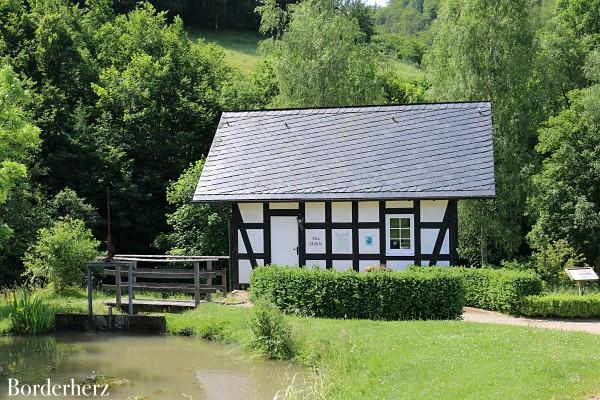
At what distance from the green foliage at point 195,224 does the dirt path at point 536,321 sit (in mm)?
9273

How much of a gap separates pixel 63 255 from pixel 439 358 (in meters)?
12.7

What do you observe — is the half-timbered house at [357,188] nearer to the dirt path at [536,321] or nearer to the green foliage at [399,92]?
the dirt path at [536,321]

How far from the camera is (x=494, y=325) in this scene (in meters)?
14.8

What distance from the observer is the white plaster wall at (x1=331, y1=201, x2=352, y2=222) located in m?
20.8

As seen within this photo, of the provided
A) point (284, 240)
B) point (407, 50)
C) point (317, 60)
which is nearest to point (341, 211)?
point (284, 240)

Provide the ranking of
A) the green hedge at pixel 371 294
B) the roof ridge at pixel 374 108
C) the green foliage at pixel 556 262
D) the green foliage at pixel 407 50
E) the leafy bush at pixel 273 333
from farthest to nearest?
the green foliage at pixel 407 50 < the roof ridge at pixel 374 108 < the green foliage at pixel 556 262 < the green hedge at pixel 371 294 < the leafy bush at pixel 273 333

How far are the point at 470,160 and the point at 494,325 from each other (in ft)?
22.1

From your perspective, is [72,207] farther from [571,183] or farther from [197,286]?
[571,183]

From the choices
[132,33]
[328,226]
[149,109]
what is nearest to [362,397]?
[328,226]

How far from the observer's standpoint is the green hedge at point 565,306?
669 inches

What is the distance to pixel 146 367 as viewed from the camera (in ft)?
46.8

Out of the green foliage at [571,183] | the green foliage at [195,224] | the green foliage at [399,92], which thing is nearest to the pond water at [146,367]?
the green foliage at [195,224]

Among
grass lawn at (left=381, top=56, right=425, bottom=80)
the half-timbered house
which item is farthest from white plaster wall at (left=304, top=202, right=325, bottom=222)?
grass lawn at (left=381, top=56, right=425, bottom=80)

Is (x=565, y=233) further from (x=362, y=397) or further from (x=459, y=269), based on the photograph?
(x=362, y=397)
